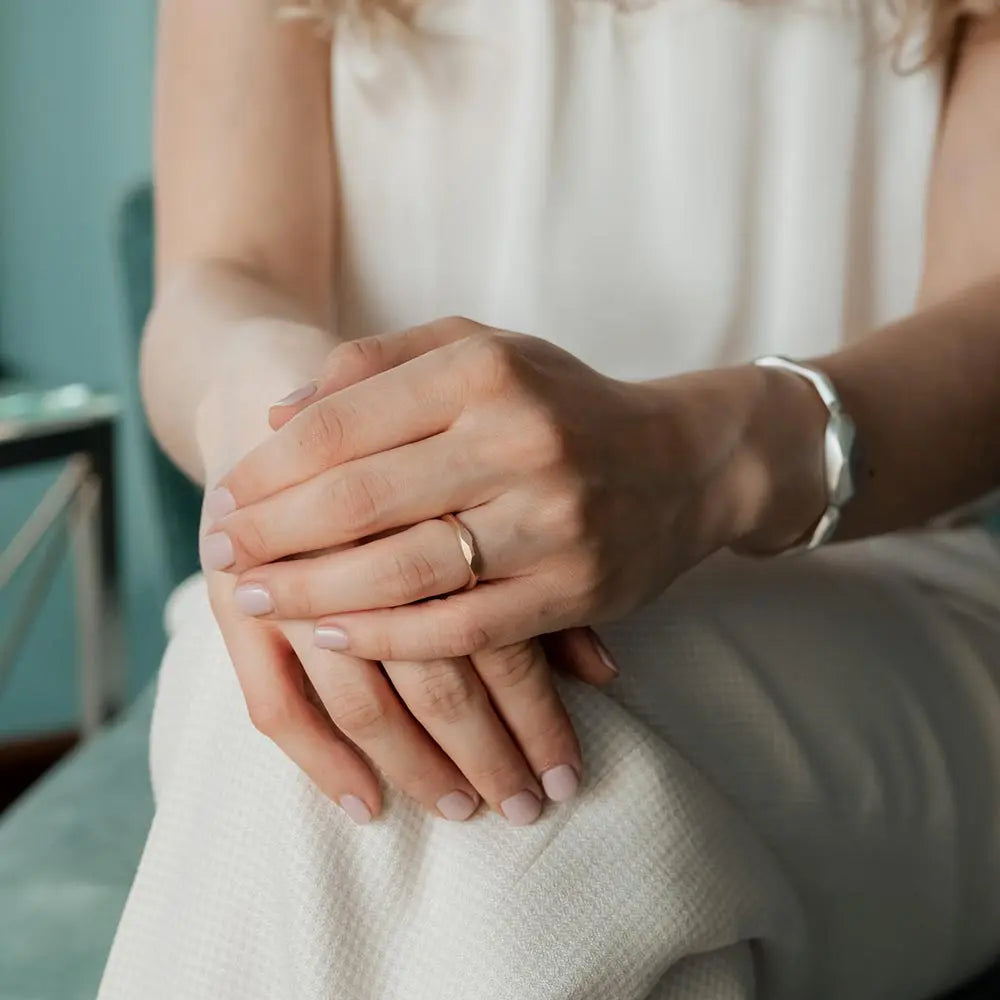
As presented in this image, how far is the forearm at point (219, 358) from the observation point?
0.52m

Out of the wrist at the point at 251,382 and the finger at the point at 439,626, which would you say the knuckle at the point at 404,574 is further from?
the wrist at the point at 251,382

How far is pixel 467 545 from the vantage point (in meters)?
0.42

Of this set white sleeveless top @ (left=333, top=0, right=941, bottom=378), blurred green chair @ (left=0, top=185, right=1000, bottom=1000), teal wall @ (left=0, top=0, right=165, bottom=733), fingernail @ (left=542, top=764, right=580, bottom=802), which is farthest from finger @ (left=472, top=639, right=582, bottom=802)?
teal wall @ (left=0, top=0, right=165, bottom=733)

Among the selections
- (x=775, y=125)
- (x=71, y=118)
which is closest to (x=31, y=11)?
(x=71, y=118)

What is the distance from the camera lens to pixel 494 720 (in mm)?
438

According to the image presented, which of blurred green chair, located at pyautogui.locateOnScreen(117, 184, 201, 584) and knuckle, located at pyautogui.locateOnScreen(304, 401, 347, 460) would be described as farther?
blurred green chair, located at pyautogui.locateOnScreen(117, 184, 201, 584)

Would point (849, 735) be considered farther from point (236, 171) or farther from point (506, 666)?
point (236, 171)

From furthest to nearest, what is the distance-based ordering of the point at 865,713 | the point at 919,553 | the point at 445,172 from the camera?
the point at 445,172 → the point at 919,553 → the point at 865,713

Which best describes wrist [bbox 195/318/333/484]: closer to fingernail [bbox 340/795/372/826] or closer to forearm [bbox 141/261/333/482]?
forearm [bbox 141/261/333/482]

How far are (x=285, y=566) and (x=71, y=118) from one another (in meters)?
1.51

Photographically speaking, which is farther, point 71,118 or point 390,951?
point 71,118

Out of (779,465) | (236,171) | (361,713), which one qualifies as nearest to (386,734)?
(361,713)

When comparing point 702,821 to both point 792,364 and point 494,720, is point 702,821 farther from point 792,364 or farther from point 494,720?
point 792,364

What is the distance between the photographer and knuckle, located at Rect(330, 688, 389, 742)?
43 centimetres
